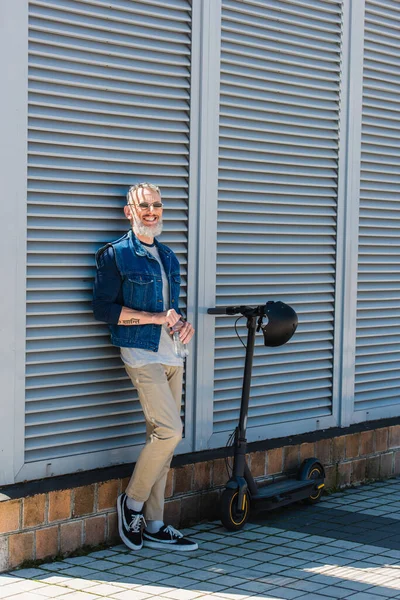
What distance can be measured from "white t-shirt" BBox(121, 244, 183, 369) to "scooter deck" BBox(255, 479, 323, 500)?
116cm

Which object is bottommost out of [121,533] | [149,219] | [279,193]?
[121,533]

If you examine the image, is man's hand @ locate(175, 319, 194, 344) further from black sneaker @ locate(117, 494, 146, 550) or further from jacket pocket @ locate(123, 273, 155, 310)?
black sneaker @ locate(117, 494, 146, 550)

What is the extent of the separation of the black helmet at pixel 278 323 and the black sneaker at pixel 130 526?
4.51 ft

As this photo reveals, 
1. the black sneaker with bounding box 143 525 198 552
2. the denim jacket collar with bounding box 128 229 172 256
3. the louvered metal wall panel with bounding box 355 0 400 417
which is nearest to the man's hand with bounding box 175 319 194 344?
the denim jacket collar with bounding box 128 229 172 256

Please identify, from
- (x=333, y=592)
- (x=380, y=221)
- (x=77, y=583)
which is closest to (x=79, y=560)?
(x=77, y=583)

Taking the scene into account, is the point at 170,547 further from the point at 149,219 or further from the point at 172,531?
the point at 149,219

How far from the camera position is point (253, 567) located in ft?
19.5

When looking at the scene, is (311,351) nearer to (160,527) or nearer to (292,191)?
(292,191)

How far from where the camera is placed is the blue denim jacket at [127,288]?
609 cm

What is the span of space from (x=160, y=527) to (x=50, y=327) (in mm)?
1378

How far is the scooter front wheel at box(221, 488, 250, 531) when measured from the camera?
659 centimetres

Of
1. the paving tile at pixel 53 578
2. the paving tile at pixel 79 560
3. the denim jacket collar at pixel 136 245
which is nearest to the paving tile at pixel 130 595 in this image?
the paving tile at pixel 53 578

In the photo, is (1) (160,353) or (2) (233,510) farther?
(2) (233,510)

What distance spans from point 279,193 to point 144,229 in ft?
5.65
